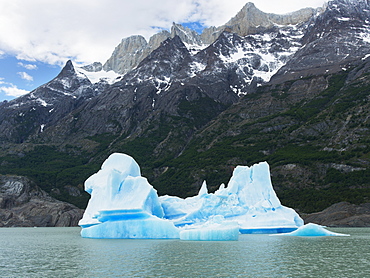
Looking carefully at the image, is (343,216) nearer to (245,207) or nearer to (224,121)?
(245,207)

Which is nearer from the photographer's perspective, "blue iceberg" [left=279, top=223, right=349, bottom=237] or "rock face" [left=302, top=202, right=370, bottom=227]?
"blue iceberg" [left=279, top=223, right=349, bottom=237]

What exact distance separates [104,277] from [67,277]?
5.57 feet

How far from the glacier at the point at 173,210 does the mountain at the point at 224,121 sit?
94.5 feet

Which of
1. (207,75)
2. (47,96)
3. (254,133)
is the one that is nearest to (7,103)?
(47,96)

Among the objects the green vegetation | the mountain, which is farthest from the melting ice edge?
the mountain

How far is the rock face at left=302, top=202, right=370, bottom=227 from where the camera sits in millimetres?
59844

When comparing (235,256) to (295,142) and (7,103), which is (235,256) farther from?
(7,103)

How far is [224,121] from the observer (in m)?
133

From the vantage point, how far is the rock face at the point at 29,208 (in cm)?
8631

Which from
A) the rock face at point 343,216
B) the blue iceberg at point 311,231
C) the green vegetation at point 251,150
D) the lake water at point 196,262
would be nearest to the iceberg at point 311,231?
the blue iceberg at point 311,231

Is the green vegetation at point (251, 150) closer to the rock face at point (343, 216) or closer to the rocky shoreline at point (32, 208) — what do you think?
the rock face at point (343, 216)

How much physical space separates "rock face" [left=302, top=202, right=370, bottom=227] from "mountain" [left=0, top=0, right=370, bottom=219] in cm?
308

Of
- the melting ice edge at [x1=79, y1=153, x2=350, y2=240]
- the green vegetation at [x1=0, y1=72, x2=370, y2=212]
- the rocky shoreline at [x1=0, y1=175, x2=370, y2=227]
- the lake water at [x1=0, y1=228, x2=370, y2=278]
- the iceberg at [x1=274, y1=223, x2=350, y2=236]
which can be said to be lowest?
the lake water at [x1=0, y1=228, x2=370, y2=278]

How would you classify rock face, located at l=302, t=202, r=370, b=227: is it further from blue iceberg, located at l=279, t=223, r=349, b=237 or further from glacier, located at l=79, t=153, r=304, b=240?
blue iceberg, located at l=279, t=223, r=349, b=237
